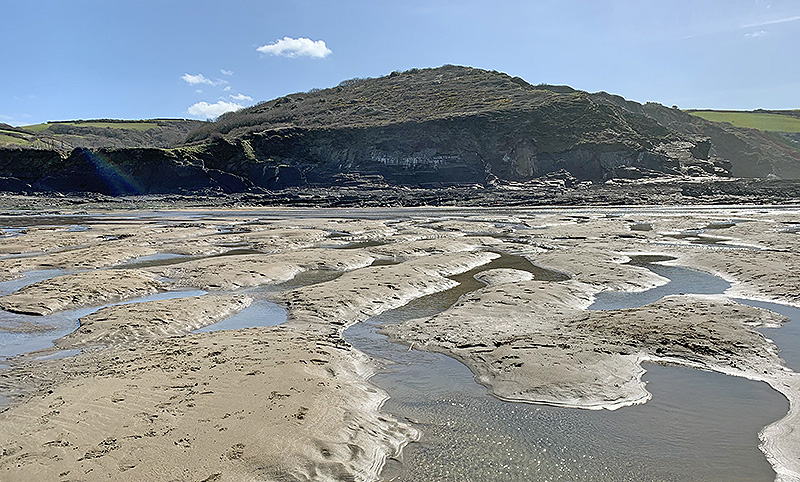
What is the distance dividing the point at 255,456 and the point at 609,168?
279 ft

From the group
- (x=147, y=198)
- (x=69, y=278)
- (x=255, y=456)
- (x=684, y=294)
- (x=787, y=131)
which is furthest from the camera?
(x=787, y=131)

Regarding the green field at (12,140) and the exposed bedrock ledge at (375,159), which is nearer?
the exposed bedrock ledge at (375,159)

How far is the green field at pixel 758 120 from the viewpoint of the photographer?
145500mm

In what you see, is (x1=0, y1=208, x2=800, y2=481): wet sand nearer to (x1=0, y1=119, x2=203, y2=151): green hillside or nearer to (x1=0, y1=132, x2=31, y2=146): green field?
(x1=0, y1=119, x2=203, y2=151): green hillside

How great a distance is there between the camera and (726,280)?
1623cm

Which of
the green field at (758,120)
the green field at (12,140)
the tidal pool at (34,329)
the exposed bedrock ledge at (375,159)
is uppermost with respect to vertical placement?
the green field at (758,120)

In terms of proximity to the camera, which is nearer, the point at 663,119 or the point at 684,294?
the point at 684,294

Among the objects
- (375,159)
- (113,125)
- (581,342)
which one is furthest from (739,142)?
(113,125)

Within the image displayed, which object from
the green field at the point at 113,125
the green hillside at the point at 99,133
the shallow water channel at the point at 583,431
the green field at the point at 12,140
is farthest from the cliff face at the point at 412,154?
the green field at the point at 113,125

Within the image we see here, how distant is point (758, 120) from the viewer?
153125 mm

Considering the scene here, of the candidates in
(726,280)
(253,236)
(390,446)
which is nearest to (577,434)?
(390,446)

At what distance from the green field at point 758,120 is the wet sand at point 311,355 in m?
156

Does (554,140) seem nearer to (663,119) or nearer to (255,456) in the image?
(663,119)

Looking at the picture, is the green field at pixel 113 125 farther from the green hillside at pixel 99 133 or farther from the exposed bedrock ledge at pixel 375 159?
the exposed bedrock ledge at pixel 375 159
